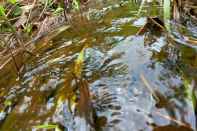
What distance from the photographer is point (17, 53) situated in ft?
7.39

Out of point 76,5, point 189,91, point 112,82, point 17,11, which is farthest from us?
point 17,11

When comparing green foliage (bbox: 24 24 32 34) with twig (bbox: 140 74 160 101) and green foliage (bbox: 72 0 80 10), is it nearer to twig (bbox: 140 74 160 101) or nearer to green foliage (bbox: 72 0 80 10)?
green foliage (bbox: 72 0 80 10)

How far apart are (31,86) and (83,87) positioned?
310 mm

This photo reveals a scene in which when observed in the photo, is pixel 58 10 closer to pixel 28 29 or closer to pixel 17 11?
pixel 28 29

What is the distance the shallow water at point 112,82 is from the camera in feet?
4.57

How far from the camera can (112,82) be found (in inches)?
62.3

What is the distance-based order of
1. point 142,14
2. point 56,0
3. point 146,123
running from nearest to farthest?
point 146,123, point 142,14, point 56,0

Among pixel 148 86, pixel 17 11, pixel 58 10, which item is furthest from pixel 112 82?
pixel 17 11

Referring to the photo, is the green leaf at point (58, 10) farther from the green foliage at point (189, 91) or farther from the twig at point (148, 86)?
the green foliage at point (189, 91)

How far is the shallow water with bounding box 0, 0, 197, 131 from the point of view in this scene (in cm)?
139

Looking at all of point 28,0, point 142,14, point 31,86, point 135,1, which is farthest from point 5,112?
point 28,0

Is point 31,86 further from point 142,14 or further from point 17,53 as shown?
point 142,14

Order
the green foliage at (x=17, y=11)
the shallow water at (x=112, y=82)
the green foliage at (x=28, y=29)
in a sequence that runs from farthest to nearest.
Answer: the green foliage at (x=17, y=11), the green foliage at (x=28, y=29), the shallow water at (x=112, y=82)

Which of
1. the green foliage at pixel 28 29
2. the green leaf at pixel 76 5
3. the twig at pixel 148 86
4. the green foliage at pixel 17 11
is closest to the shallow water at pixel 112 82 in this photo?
the twig at pixel 148 86
